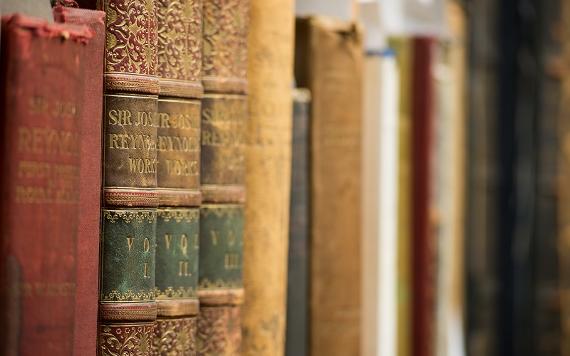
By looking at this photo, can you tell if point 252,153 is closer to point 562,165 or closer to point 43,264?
point 43,264

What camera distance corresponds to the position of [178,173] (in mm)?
767

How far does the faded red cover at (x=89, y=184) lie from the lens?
0.67 m

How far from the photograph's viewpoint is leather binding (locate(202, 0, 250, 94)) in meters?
0.81

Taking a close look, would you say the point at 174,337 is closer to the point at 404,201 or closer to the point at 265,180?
the point at 265,180

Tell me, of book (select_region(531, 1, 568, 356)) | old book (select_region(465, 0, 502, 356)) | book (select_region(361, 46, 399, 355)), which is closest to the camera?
book (select_region(361, 46, 399, 355))

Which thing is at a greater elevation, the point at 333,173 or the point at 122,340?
the point at 333,173

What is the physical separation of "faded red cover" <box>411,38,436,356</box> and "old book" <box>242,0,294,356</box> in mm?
427

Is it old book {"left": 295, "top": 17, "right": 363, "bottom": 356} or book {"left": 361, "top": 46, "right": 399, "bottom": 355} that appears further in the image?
book {"left": 361, "top": 46, "right": 399, "bottom": 355}

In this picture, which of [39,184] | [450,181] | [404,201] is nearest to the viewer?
[39,184]

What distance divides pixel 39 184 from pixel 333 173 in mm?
454

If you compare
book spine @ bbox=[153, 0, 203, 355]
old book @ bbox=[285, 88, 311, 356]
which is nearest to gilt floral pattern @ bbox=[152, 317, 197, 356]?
book spine @ bbox=[153, 0, 203, 355]

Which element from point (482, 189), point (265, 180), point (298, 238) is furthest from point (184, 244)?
point (482, 189)

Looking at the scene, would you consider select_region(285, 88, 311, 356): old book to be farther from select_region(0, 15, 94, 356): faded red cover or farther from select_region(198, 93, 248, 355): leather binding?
select_region(0, 15, 94, 356): faded red cover

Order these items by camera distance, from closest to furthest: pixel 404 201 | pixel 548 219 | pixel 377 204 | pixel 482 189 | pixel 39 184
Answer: pixel 39 184
pixel 377 204
pixel 404 201
pixel 482 189
pixel 548 219
